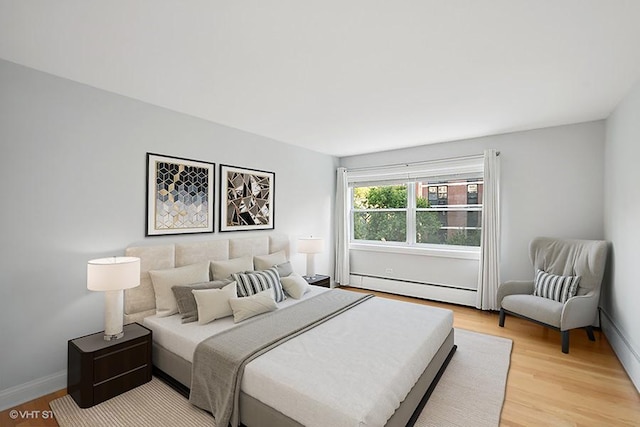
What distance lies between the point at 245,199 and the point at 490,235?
3442 millimetres

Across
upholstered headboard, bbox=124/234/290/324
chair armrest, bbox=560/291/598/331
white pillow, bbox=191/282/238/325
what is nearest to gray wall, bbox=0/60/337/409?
upholstered headboard, bbox=124/234/290/324

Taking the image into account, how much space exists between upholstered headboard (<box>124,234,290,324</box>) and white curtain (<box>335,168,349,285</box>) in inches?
A: 79.3

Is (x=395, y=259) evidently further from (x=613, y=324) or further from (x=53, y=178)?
(x=53, y=178)

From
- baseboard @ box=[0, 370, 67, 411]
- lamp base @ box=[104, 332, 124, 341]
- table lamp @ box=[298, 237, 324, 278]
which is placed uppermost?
table lamp @ box=[298, 237, 324, 278]

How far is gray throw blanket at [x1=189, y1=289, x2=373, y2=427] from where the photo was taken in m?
1.97

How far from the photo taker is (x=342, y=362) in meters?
2.02

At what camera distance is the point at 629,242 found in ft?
9.23

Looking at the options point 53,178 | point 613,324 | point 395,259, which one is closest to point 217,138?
point 53,178

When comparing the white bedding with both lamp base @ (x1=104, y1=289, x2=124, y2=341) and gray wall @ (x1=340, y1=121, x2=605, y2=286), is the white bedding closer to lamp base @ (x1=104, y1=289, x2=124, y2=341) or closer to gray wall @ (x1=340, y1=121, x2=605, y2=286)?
lamp base @ (x1=104, y1=289, x2=124, y2=341)

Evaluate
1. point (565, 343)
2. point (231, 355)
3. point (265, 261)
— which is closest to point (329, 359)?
point (231, 355)

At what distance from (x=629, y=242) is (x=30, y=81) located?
5286mm

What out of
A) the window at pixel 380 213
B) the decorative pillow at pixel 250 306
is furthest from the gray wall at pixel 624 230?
the decorative pillow at pixel 250 306

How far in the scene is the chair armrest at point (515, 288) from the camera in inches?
152

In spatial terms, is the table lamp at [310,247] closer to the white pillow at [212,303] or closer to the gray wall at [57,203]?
the white pillow at [212,303]
